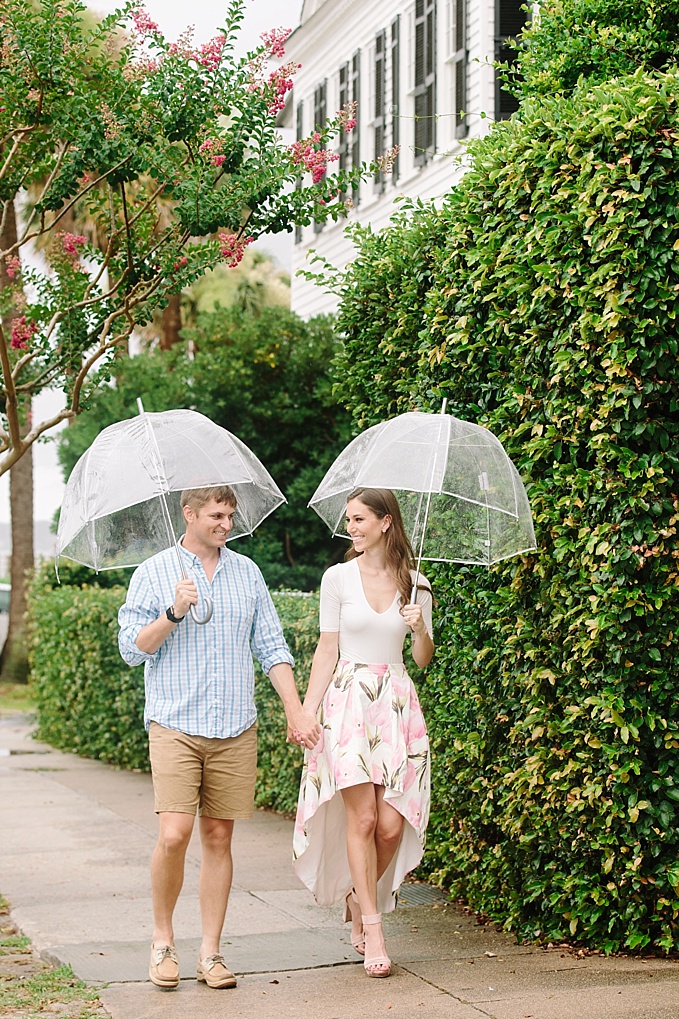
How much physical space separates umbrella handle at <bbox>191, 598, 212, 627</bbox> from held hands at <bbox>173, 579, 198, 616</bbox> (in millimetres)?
156

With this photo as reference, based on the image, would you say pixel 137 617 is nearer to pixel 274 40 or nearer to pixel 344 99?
pixel 274 40

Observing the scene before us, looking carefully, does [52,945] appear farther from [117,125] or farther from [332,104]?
[332,104]

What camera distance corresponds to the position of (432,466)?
17.3ft

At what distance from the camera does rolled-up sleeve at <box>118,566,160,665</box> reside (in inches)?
206

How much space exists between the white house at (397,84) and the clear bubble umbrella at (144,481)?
22.7 ft

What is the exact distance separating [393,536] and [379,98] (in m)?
12.2

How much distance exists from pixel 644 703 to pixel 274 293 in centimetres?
3449

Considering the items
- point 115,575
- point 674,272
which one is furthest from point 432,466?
point 115,575

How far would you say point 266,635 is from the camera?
5500mm

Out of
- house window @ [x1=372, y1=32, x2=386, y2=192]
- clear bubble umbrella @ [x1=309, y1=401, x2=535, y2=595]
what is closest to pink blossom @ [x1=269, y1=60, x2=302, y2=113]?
clear bubble umbrella @ [x1=309, y1=401, x2=535, y2=595]

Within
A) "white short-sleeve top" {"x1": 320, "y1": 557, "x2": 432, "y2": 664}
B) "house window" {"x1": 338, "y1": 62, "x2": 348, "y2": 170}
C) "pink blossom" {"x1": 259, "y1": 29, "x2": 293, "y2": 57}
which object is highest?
"house window" {"x1": 338, "y1": 62, "x2": 348, "y2": 170}

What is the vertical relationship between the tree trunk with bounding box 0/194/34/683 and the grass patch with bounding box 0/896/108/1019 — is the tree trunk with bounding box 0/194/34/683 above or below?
above

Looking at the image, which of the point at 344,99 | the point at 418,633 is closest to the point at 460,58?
the point at 344,99

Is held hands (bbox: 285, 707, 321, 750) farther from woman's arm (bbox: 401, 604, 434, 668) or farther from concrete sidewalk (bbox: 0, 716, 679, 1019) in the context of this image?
concrete sidewalk (bbox: 0, 716, 679, 1019)
